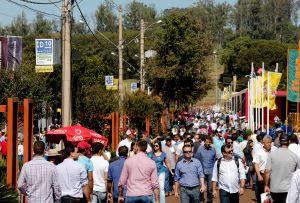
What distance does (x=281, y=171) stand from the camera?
12.6 m

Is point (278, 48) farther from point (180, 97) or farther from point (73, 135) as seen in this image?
point (73, 135)

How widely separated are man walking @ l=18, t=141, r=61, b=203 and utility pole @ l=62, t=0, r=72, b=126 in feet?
32.4

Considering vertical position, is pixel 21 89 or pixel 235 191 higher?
pixel 21 89

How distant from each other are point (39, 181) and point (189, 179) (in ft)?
13.3

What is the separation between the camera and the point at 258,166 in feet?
50.3

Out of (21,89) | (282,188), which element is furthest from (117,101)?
(282,188)

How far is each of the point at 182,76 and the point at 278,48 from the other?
75.6 meters

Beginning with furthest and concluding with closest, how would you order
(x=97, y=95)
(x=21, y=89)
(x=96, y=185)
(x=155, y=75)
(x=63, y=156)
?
1. (x=155, y=75)
2. (x=97, y=95)
3. (x=21, y=89)
4. (x=96, y=185)
5. (x=63, y=156)

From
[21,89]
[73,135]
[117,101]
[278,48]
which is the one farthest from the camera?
[278,48]

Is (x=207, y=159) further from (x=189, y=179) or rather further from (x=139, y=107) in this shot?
(x=139, y=107)

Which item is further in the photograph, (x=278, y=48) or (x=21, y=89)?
(x=278, y=48)

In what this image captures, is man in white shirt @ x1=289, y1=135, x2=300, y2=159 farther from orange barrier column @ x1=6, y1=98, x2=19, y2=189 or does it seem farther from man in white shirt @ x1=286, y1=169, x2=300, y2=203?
man in white shirt @ x1=286, y1=169, x2=300, y2=203

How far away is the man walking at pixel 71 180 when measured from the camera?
11531 mm

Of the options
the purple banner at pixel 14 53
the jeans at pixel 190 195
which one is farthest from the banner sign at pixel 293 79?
the jeans at pixel 190 195
